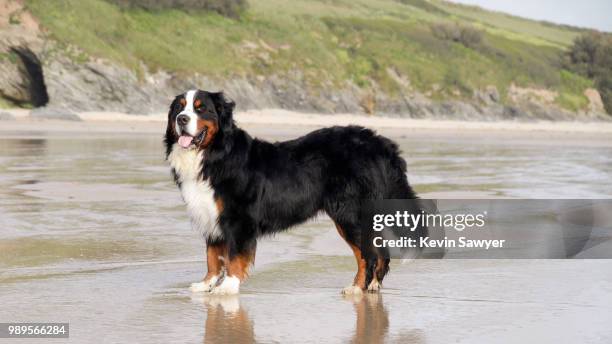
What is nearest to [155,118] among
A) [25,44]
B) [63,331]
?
[25,44]

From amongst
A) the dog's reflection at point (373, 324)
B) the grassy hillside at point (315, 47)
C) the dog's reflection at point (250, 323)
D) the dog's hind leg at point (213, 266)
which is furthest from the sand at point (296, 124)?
the dog's reflection at point (373, 324)

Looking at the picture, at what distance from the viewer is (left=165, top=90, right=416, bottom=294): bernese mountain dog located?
19.8 feet

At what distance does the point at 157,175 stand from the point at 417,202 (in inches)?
322

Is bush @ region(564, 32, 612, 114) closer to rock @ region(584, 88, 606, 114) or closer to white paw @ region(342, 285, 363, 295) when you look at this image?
rock @ region(584, 88, 606, 114)

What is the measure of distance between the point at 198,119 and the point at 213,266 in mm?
1042

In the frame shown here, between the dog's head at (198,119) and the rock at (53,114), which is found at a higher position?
the dog's head at (198,119)

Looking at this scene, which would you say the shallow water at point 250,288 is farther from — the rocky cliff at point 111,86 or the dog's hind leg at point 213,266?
the rocky cliff at point 111,86

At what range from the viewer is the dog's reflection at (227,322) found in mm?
4809

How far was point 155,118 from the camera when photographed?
3034 centimetres

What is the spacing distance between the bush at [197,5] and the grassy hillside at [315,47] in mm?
304

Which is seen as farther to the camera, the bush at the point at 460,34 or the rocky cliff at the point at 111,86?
the bush at the point at 460,34

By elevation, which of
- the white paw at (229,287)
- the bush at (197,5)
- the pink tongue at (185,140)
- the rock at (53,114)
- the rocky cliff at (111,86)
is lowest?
the rock at (53,114)

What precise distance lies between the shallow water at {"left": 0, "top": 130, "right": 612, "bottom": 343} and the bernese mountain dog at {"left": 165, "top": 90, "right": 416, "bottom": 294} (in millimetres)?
275

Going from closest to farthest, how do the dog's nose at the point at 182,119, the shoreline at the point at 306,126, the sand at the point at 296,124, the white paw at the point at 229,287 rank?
the dog's nose at the point at 182,119 → the white paw at the point at 229,287 → the shoreline at the point at 306,126 → the sand at the point at 296,124
